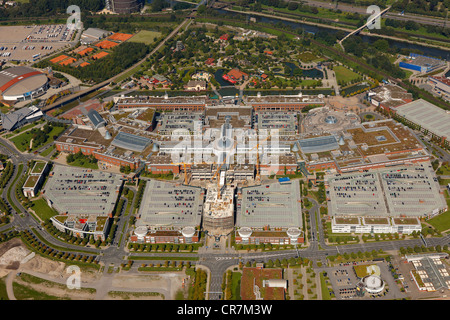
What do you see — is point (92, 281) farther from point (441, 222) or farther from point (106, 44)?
point (106, 44)

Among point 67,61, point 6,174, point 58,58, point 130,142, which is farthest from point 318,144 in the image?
point 58,58

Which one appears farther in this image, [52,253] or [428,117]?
[428,117]

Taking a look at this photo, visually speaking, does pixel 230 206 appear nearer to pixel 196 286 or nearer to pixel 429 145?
pixel 196 286

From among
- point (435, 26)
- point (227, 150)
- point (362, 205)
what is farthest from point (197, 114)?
point (435, 26)

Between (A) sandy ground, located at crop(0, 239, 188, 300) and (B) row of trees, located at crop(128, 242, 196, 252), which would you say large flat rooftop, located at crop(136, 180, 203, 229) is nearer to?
(B) row of trees, located at crop(128, 242, 196, 252)

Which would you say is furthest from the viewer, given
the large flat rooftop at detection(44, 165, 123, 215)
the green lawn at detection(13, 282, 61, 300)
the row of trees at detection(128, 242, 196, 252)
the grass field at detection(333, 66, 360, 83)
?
the grass field at detection(333, 66, 360, 83)

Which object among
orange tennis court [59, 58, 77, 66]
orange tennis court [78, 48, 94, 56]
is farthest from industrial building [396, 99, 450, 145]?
orange tennis court [78, 48, 94, 56]
